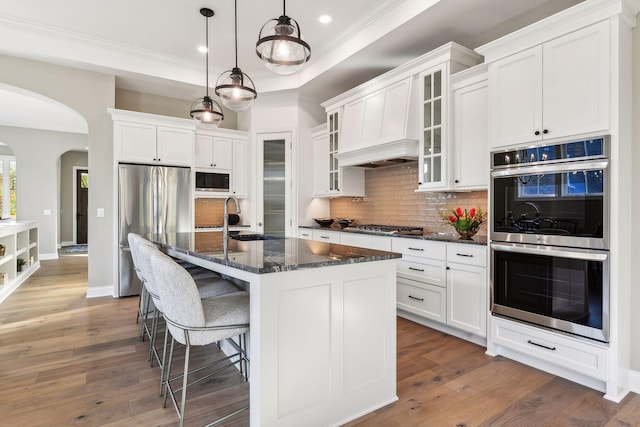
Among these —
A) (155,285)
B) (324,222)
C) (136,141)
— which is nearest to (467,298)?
(155,285)

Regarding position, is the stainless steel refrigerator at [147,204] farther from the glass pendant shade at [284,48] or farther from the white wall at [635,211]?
the white wall at [635,211]

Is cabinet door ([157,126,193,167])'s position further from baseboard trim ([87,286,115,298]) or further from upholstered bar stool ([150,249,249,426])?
upholstered bar stool ([150,249,249,426])

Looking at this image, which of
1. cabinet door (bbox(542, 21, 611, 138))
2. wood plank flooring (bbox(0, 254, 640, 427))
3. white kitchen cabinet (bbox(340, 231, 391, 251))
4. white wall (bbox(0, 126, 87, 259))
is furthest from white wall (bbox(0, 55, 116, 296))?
cabinet door (bbox(542, 21, 611, 138))

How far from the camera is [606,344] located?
6.97ft

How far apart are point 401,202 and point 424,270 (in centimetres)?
126

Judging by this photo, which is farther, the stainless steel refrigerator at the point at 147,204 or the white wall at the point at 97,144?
the stainless steel refrigerator at the point at 147,204

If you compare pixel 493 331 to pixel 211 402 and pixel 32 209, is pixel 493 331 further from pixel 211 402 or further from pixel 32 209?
pixel 32 209

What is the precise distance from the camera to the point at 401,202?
→ 439 centimetres

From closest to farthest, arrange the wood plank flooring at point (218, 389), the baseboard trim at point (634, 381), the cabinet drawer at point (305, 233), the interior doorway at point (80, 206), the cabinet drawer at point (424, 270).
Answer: the wood plank flooring at point (218, 389)
the baseboard trim at point (634, 381)
the cabinet drawer at point (424, 270)
the cabinet drawer at point (305, 233)
the interior doorway at point (80, 206)

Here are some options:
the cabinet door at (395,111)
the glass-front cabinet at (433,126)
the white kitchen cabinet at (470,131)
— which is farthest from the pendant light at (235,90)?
the white kitchen cabinet at (470,131)

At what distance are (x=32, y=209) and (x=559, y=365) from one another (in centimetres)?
965

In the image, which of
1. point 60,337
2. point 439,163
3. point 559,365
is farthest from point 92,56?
point 559,365

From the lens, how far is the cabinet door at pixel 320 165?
515cm

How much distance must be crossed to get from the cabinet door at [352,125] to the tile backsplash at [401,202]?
588 mm
